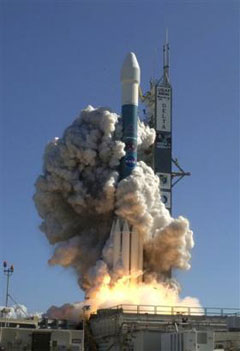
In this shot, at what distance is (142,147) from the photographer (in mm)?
84250

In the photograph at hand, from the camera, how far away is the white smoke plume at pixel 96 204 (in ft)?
248

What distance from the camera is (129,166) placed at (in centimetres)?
7675

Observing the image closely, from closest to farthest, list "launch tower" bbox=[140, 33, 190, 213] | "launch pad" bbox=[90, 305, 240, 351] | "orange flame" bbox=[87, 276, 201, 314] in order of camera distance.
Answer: "launch pad" bbox=[90, 305, 240, 351], "orange flame" bbox=[87, 276, 201, 314], "launch tower" bbox=[140, 33, 190, 213]

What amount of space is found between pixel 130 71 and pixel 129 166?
33.5 feet

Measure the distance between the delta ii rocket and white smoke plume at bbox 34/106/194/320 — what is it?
746mm

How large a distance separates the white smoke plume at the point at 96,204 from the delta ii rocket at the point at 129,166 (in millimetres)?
746

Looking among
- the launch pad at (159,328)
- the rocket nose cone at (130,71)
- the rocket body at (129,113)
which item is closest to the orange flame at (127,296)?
the launch pad at (159,328)

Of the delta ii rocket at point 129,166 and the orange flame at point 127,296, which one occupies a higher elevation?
the delta ii rocket at point 129,166

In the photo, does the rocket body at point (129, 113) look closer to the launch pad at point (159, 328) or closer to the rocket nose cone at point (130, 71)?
the rocket nose cone at point (130, 71)

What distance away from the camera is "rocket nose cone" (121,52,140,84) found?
7856cm

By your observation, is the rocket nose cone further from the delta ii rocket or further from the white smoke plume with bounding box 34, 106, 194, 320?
the white smoke plume with bounding box 34, 106, 194, 320

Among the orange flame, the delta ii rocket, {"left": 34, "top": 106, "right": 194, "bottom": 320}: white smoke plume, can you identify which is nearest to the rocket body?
the delta ii rocket

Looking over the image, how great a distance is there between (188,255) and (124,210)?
32.4ft

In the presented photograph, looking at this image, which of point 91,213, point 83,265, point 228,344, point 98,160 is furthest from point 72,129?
point 228,344
